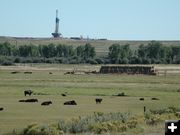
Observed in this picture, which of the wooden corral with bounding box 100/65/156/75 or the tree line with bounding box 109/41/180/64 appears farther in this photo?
the tree line with bounding box 109/41/180/64

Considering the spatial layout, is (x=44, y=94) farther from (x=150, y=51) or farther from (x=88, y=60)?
(x=150, y=51)

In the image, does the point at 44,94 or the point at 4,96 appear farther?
the point at 44,94

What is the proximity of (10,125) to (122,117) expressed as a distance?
6161mm

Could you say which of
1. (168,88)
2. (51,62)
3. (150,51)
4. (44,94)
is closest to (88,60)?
(51,62)

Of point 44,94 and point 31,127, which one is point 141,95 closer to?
point 44,94

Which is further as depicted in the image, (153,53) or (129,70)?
(153,53)

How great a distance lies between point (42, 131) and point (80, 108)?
17.1m

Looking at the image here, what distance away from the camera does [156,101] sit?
48875 millimetres

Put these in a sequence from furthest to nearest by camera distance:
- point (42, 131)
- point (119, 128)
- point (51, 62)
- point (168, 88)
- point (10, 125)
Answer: point (51, 62) → point (168, 88) → point (10, 125) → point (119, 128) → point (42, 131)

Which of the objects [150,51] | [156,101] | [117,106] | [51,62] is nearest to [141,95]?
[156,101]

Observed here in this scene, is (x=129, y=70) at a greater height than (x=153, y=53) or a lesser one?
greater

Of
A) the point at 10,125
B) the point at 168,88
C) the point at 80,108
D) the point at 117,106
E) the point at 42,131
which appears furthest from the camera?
the point at 168,88

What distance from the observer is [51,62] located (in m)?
176

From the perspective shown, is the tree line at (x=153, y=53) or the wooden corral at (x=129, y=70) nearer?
the wooden corral at (x=129, y=70)
